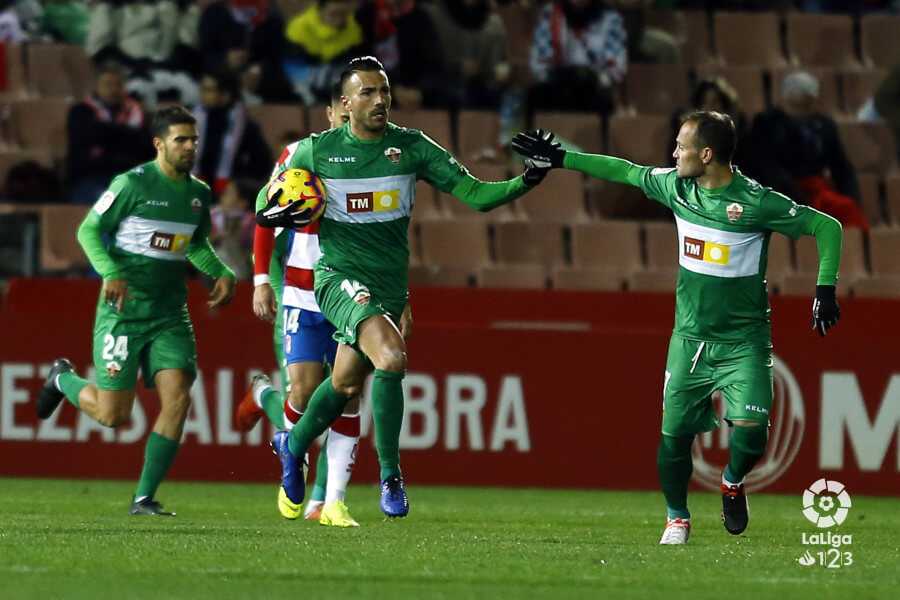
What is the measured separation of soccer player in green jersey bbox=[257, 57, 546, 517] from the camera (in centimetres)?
769

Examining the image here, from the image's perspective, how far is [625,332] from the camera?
11828 millimetres

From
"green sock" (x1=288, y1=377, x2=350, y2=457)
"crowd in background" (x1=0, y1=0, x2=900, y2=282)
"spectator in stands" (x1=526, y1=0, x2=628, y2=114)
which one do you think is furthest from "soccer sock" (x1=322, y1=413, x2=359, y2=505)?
"spectator in stands" (x1=526, y1=0, x2=628, y2=114)

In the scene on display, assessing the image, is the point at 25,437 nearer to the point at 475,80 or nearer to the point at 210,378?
the point at 210,378

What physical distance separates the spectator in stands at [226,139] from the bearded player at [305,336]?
4456 millimetres

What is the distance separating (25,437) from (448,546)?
5.35 m

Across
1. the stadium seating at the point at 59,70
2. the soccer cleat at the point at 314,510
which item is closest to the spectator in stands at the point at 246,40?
the stadium seating at the point at 59,70

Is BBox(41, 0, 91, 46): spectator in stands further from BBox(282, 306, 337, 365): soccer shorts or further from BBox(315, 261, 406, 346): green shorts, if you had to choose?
BBox(315, 261, 406, 346): green shorts

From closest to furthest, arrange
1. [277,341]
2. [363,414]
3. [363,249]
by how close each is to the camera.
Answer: [363,249]
[277,341]
[363,414]

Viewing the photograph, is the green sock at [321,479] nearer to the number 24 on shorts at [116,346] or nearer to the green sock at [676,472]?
the number 24 on shorts at [116,346]

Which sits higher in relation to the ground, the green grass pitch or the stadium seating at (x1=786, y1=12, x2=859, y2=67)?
the stadium seating at (x1=786, y1=12, x2=859, y2=67)

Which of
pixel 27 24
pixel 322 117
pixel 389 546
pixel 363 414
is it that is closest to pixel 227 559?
pixel 389 546

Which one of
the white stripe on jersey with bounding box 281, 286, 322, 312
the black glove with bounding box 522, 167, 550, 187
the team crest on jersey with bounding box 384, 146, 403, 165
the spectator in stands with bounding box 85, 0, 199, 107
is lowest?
the white stripe on jersey with bounding box 281, 286, 322, 312

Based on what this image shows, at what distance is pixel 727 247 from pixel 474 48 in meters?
7.72

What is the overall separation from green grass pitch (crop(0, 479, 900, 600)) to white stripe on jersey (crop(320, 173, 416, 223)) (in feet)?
5.03
